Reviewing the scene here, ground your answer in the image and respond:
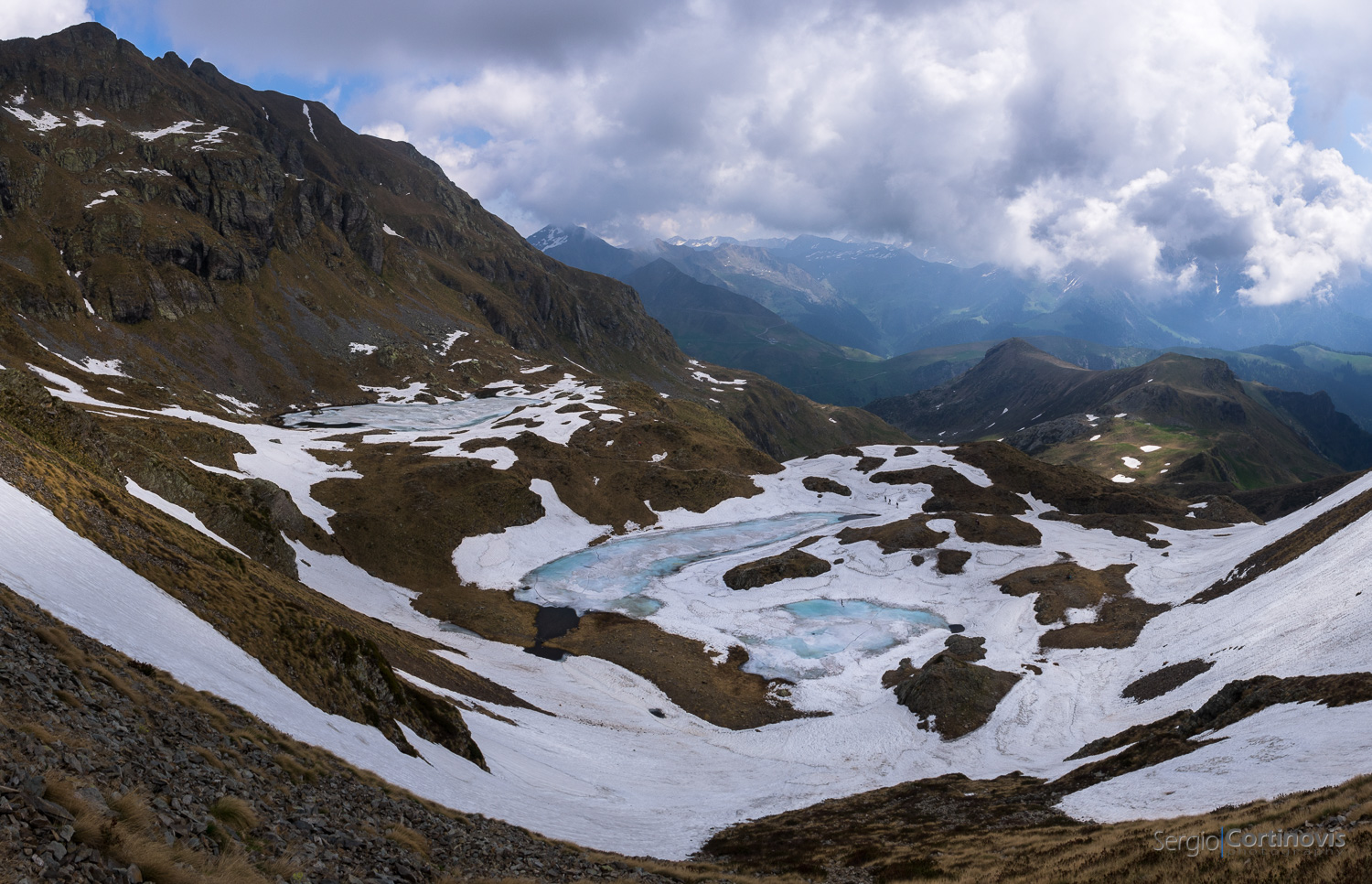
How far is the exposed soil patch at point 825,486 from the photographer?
11812 cm

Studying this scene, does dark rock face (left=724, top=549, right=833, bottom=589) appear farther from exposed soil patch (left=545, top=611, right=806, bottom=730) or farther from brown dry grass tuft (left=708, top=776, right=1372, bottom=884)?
brown dry grass tuft (left=708, top=776, right=1372, bottom=884)

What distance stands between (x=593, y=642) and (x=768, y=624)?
59.6ft

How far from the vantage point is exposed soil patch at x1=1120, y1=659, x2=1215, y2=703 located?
43750 millimetres

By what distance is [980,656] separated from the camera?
57.4 m

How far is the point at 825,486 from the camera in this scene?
11919 centimetres

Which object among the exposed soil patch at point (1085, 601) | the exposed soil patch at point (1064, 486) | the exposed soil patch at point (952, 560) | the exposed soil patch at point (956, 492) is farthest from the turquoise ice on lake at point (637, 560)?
the exposed soil patch at point (1085, 601)

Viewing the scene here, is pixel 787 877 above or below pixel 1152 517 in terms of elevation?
below

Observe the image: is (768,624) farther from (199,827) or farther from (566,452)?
(199,827)

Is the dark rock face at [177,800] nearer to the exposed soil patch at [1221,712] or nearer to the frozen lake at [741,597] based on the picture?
the exposed soil patch at [1221,712]

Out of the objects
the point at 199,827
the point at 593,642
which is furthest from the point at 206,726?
the point at 593,642

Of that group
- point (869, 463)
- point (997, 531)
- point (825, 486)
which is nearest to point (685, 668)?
point (997, 531)

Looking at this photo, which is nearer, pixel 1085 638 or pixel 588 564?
pixel 1085 638

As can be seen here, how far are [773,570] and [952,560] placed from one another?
21031 millimetres

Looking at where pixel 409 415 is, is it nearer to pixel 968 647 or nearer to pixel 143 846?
pixel 968 647
